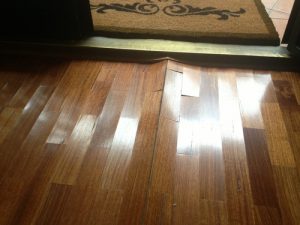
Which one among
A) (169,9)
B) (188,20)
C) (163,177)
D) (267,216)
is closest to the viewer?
(267,216)

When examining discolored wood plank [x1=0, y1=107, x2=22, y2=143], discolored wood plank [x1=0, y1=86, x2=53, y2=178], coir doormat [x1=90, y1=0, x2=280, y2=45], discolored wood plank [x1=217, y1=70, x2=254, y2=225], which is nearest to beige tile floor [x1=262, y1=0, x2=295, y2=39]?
coir doormat [x1=90, y1=0, x2=280, y2=45]

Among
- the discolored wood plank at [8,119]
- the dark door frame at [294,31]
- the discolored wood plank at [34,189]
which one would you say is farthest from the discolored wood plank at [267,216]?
the discolored wood plank at [8,119]

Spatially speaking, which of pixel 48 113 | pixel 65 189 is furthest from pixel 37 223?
pixel 48 113

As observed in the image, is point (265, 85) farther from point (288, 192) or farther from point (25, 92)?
point (25, 92)

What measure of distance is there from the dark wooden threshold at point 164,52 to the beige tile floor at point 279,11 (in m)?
0.23

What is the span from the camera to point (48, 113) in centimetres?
126

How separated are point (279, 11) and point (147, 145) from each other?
1328mm

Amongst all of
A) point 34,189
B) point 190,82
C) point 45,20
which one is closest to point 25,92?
point 45,20

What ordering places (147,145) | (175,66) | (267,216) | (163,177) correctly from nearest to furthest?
(267,216) < (163,177) < (147,145) < (175,66)

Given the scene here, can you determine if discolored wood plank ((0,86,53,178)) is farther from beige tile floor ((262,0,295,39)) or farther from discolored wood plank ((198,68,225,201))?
beige tile floor ((262,0,295,39))

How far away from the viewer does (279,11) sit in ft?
6.13

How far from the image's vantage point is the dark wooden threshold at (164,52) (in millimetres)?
1484

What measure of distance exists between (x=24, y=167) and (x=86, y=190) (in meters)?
0.25

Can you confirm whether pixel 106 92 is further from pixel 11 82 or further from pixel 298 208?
pixel 298 208
